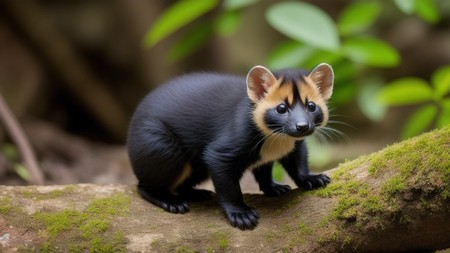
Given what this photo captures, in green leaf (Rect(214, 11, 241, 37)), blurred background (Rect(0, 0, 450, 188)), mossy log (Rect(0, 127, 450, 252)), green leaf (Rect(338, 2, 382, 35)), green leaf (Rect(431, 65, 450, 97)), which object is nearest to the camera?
mossy log (Rect(0, 127, 450, 252))

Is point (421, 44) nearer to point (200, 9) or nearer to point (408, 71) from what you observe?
point (408, 71)

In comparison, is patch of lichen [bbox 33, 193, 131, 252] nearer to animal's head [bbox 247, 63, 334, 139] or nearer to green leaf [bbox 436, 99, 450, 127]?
animal's head [bbox 247, 63, 334, 139]

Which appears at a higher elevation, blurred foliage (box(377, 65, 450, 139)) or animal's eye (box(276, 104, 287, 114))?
animal's eye (box(276, 104, 287, 114))

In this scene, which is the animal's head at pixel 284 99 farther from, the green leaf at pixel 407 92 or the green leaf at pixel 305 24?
the green leaf at pixel 407 92

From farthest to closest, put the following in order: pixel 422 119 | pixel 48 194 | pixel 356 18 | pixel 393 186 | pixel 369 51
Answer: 1. pixel 356 18
2. pixel 369 51
3. pixel 422 119
4. pixel 48 194
5. pixel 393 186

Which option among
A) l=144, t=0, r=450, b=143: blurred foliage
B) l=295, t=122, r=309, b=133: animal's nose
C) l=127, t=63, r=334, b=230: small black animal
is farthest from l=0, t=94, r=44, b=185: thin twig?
l=295, t=122, r=309, b=133: animal's nose

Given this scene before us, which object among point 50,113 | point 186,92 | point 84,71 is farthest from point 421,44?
point 186,92

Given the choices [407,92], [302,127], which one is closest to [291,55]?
[407,92]

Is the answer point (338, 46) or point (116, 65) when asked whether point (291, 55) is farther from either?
point (116, 65)
